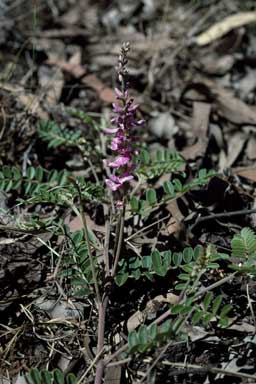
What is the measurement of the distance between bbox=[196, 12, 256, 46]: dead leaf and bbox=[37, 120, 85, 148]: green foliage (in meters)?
1.67

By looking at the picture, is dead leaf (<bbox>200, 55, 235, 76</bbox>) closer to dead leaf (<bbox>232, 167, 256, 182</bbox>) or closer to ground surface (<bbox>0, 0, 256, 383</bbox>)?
ground surface (<bbox>0, 0, 256, 383</bbox>)

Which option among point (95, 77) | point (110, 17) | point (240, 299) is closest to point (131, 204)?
point (240, 299)

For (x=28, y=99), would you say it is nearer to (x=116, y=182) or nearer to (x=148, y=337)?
(x=116, y=182)

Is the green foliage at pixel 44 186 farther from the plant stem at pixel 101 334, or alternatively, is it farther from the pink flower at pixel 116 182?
the plant stem at pixel 101 334

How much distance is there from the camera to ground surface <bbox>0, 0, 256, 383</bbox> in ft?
6.58

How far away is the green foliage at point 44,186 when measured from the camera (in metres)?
2.23

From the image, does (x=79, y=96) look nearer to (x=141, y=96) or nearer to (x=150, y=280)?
(x=141, y=96)

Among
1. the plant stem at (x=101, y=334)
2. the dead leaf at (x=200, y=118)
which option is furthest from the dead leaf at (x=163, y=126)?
the plant stem at (x=101, y=334)

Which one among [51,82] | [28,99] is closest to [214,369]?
[28,99]

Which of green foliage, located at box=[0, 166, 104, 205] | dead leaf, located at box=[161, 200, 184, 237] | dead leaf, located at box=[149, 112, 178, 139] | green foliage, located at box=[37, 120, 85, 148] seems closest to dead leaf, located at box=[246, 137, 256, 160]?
dead leaf, located at box=[149, 112, 178, 139]

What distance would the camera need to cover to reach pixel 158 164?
102 inches

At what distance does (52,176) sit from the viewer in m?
2.59

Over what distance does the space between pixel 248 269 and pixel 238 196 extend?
88 centimetres

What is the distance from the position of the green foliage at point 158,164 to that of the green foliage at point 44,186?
268 millimetres
